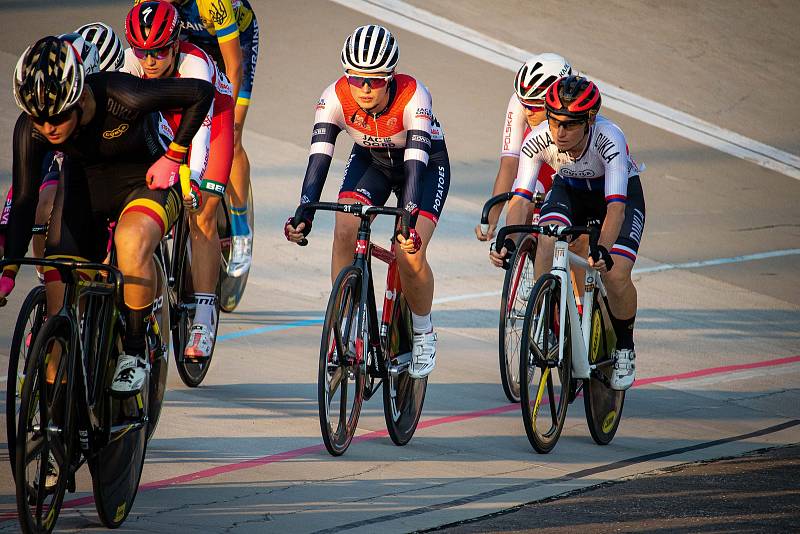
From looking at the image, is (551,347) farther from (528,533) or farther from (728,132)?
(728,132)

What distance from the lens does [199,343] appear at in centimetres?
680

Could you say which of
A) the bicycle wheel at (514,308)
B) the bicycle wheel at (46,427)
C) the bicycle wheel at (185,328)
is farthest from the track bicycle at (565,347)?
the bicycle wheel at (46,427)

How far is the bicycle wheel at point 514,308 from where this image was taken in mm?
7340

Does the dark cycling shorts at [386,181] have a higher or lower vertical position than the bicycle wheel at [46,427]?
higher

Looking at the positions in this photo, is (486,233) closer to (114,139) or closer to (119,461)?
(114,139)

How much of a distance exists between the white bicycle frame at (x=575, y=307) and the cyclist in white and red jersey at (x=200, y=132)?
5.90 ft

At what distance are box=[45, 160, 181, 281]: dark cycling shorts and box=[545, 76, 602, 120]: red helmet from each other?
2.25m

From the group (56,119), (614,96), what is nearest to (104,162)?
(56,119)

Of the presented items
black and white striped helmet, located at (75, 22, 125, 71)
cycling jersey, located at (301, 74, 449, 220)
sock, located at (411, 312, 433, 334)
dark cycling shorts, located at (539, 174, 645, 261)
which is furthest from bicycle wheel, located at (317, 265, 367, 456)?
black and white striped helmet, located at (75, 22, 125, 71)

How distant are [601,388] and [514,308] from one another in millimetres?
894

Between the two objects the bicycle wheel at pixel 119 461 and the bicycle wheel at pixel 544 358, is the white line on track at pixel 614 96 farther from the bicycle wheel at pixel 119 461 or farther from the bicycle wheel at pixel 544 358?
the bicycle wheel at pixel 119 461

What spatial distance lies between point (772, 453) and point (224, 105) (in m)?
3.47

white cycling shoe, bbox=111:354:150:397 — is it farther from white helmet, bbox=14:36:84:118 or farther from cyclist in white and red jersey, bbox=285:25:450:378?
cyclist in white and red jersey, bbox=285:25:450:378

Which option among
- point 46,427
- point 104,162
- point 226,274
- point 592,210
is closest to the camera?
point 46,427
